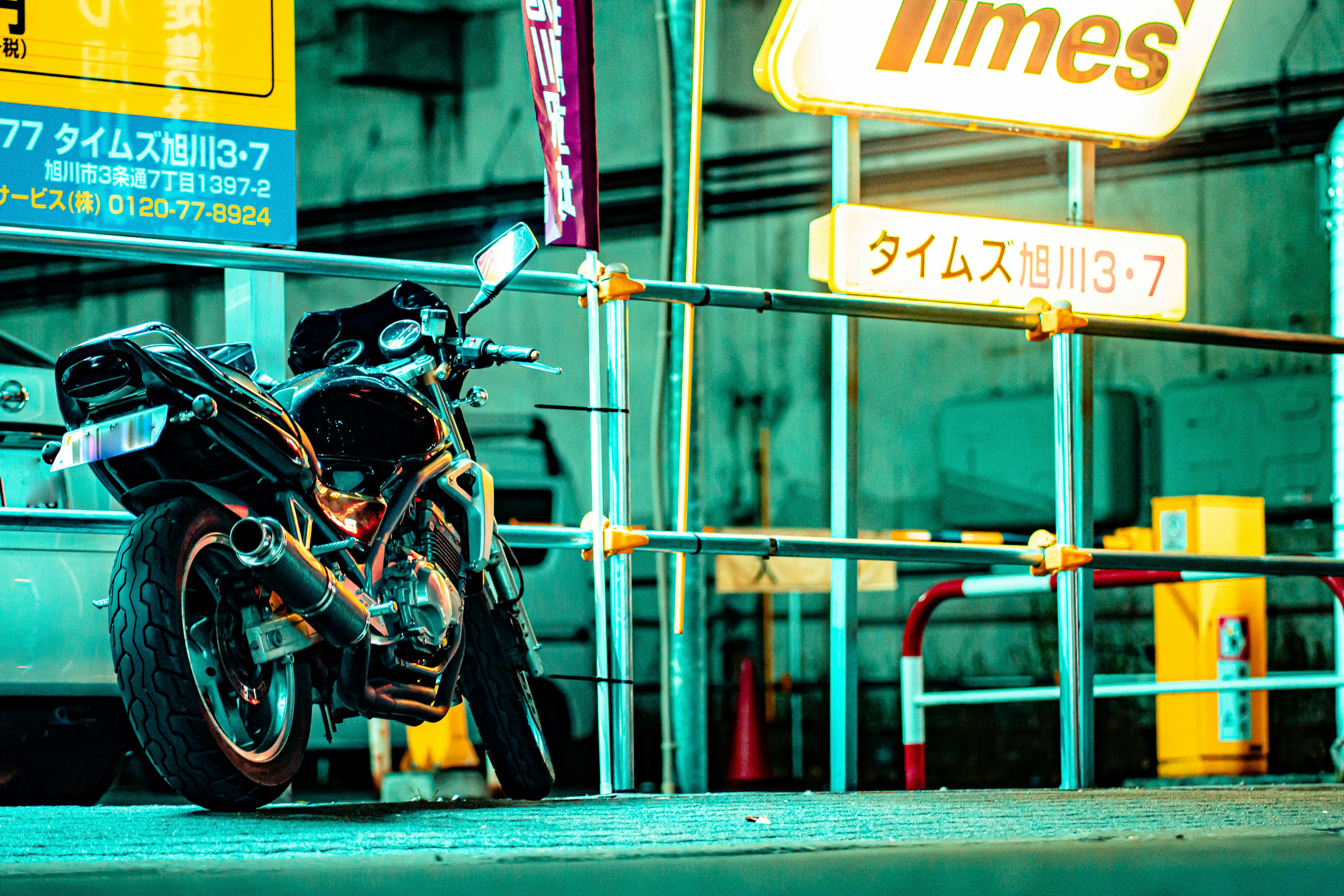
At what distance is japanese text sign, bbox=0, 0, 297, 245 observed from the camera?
2.78 metres

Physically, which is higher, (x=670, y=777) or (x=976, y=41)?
(x=976, y=41)

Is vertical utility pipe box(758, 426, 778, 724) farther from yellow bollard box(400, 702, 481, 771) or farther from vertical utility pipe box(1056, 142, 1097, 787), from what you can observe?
vertical utility pipe box(1056, 142, 1097, 787)

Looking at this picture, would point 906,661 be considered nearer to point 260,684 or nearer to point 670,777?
point 260,684

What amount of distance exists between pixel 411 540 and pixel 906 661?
2.14 meters

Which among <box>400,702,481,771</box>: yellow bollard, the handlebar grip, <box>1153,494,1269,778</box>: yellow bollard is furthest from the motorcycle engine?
<box>1153,494,1269,778</box>: yellow bollard

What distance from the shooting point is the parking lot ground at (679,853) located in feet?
4.02

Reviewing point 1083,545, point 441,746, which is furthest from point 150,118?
point 441,746

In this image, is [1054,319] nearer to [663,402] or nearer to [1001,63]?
[1001,63]

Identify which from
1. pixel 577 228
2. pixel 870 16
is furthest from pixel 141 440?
pixel 870 16

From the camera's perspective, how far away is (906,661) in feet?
14.1

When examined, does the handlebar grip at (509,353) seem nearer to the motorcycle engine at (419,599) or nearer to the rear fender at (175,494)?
the motorcycle engine at (419,599)

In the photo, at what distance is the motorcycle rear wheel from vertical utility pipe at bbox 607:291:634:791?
17 cm

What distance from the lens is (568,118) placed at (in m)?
3.03

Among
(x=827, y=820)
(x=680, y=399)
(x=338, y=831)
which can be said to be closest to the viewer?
(x=338, y=831)
